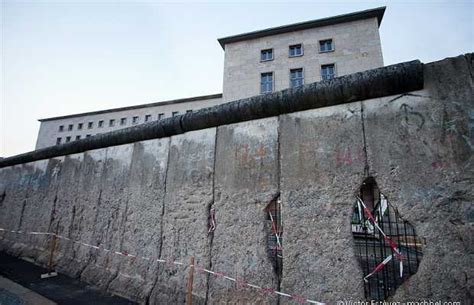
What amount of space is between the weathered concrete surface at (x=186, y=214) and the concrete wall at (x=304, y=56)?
16532 mm

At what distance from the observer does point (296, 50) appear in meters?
19.8

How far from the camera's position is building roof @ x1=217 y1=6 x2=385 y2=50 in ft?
59.4

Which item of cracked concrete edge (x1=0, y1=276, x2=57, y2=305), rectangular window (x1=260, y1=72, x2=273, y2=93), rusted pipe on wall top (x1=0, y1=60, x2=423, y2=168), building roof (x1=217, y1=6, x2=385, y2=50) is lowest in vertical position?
cracked concrete edge (x1=0, y1=276, x2=57, y2=305)

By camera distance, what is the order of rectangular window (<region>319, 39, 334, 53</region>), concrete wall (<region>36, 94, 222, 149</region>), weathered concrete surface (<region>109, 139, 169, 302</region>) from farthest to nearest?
1. concrete wall (<region>36, 94, 222, 149</region>)
2. rectangular window (<region>319, 39, 334, 53</region>)
3. weathered concrete surface (<region>109, 139, 169, 302</region>)

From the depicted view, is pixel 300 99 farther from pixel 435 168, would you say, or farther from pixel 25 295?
pixel 25 295

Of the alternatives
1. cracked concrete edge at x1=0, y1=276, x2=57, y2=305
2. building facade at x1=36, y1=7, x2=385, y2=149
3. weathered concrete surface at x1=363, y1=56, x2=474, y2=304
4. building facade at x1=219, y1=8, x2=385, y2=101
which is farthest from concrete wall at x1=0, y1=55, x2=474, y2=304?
building facade at x1=219, y1=8, x2=385, y2=101

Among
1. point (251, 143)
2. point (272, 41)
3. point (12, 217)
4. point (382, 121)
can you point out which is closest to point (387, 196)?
point (382, 121)

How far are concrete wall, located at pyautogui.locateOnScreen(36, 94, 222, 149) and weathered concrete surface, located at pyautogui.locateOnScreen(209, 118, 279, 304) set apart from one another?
2869 centimetres

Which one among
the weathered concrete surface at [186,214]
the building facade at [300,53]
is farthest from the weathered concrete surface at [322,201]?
the building facade at [300,53]

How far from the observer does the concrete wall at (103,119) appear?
3359 cm

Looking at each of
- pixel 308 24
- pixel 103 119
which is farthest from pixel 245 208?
pixel 103 119

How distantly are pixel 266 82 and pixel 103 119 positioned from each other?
31.3m

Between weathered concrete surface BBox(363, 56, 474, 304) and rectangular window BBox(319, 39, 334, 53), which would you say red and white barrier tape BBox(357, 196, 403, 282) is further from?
rectangular window BBox(319, 39, 334, 53)

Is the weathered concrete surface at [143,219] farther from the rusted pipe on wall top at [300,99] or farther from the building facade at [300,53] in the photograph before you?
the building facade at [300,53]
